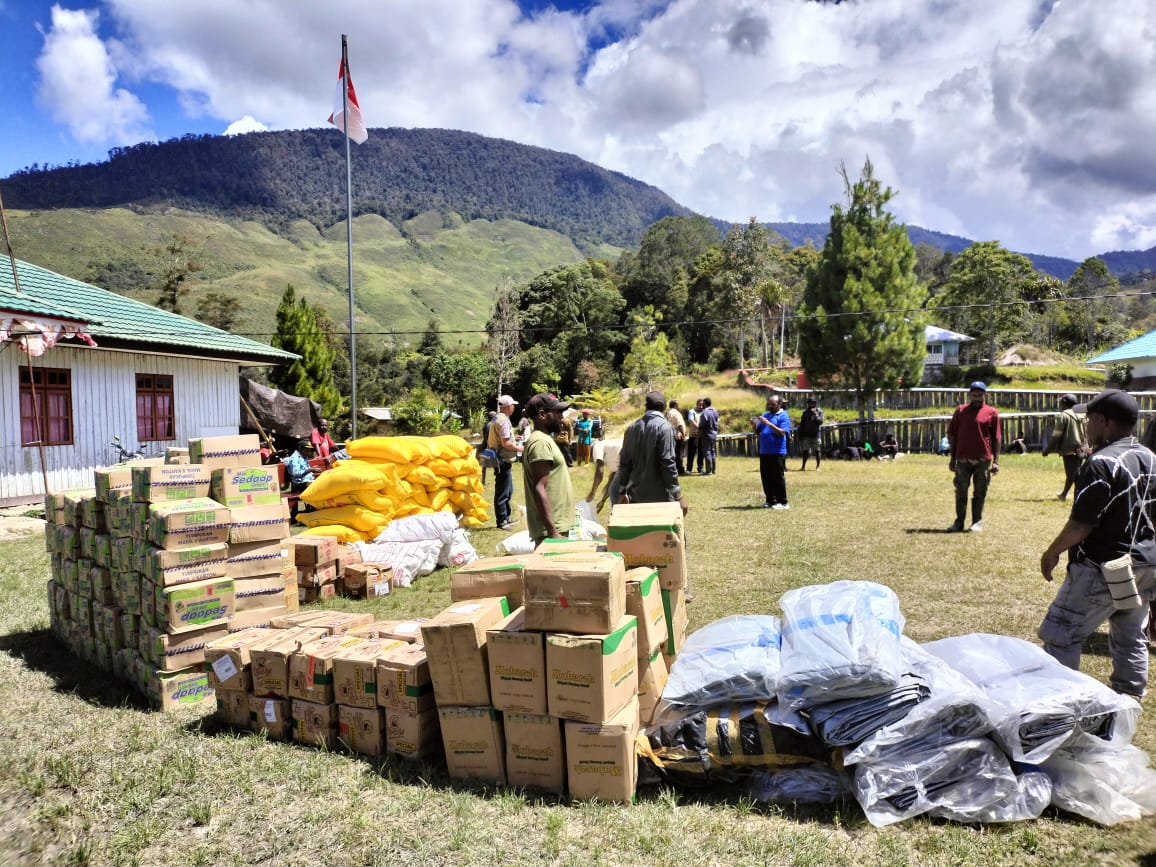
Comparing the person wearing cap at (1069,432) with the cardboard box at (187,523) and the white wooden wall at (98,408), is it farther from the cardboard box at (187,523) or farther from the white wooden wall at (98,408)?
the white wooden wall at (98,408)

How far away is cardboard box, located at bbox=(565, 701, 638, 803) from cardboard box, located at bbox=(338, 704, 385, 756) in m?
1.10

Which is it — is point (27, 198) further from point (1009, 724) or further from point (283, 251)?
point (1009, 724)

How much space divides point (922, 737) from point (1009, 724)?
0.35 metres

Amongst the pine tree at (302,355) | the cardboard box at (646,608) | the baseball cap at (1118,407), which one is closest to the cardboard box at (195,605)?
the cardboard box at (646,608)

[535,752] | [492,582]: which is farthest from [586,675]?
[492,582]

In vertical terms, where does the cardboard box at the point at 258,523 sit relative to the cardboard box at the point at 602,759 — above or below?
above

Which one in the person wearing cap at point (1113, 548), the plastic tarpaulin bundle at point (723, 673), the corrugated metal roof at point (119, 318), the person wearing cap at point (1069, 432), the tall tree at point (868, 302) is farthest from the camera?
the tall tree at point (868, 302)

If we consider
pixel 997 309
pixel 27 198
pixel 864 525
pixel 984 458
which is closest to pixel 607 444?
pixel 864 525

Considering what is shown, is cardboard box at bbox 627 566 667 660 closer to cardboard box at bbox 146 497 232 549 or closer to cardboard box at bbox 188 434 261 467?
cardboard box at bbox 146 497 232 549

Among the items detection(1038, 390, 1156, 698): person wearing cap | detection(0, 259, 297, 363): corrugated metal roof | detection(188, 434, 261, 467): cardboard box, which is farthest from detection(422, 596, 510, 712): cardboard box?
detection(0, 259, 297, 363): corrugated metal roof

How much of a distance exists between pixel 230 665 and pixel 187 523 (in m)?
1.08

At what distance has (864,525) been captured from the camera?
9.49m

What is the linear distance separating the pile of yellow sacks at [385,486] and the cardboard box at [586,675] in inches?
204

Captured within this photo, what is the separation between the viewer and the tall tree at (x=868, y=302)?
2634 centimetres
